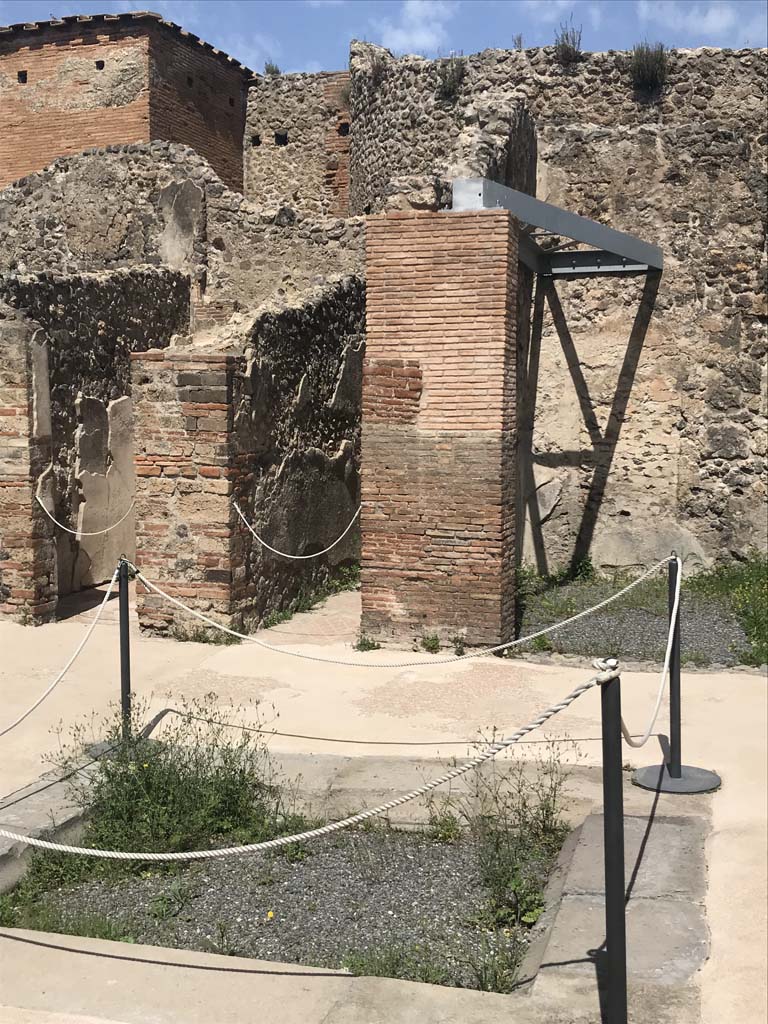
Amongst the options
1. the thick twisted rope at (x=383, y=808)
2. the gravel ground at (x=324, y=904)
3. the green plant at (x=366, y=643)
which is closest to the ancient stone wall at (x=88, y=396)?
the green plant at (x=366, y=643)

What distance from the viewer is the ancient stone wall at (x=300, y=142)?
17.1 meters

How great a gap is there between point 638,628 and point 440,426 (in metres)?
2.27

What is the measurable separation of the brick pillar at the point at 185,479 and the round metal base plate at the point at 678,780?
12.9 feet

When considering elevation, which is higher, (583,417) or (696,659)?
(583,417)

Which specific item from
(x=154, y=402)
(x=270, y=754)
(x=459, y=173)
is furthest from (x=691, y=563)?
(x=270, y=754)

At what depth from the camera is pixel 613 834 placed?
3.14m

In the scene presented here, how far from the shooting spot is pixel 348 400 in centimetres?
1050

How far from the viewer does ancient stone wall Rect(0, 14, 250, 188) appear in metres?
15.3

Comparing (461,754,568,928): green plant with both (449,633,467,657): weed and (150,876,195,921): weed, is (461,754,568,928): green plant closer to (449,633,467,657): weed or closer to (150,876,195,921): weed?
(150,876,195,921): weed

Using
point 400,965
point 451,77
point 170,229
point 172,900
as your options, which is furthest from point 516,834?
point 451,77

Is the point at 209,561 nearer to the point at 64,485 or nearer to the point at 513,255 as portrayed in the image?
the point at 64,485

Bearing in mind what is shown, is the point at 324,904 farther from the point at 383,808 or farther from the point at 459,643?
the point at 459,643

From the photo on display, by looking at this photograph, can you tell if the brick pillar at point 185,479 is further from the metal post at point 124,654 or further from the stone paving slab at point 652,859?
the stone paving slab at point 652,859

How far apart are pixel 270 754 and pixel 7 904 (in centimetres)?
176
